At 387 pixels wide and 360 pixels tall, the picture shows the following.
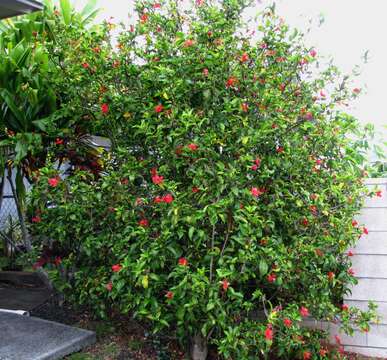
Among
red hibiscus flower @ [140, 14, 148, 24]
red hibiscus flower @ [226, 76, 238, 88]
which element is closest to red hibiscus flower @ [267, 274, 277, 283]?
red hibiscus flower @ [226, 76, 238, 88]

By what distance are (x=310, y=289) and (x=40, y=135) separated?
2.39 meters

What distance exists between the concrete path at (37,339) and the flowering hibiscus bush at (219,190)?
28cm

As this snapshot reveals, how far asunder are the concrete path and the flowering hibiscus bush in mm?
277

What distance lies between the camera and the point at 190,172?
2738mm

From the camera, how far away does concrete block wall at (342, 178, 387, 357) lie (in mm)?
3332

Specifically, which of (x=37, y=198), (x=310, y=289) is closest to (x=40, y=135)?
(x=37, y=198)

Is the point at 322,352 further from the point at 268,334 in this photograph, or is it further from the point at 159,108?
the point at 159,108

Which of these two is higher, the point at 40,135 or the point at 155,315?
the point at 40,135

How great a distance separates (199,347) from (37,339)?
3.75 feet

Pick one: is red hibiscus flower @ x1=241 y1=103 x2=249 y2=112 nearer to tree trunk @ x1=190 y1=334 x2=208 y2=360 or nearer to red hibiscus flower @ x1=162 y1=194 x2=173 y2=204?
red hibiscus flower @ x1=162 y1=194 x2=173 y2=204

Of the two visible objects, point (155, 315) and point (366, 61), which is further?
point (366, 61)

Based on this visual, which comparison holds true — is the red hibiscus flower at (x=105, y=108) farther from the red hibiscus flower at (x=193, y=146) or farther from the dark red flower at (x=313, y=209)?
the dark red flower at (x=313, y=209)

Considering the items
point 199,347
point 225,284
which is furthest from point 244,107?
point 199,347

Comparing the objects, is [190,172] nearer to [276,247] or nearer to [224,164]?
[224,164]
